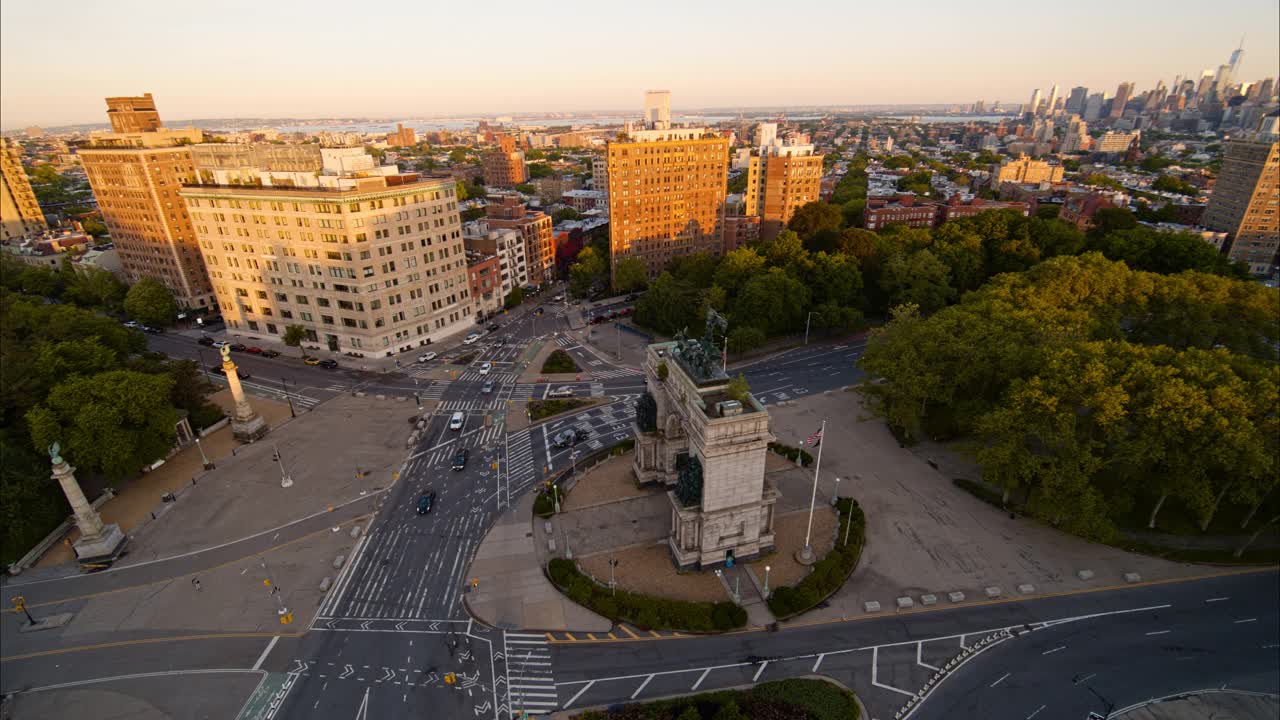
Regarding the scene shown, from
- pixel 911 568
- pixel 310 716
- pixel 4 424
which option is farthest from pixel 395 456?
pixel 911 568

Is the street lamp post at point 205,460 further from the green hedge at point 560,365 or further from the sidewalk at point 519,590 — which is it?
the green hedge at point 560,365

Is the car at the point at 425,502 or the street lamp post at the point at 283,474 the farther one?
the street lamp post at the point at 283,474

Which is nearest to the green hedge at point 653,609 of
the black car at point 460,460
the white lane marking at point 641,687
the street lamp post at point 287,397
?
the white lane marking at point 641,687

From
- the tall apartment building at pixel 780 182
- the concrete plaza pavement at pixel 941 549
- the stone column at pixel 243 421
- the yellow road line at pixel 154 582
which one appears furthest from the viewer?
the tall apartment building at pixel 780 182

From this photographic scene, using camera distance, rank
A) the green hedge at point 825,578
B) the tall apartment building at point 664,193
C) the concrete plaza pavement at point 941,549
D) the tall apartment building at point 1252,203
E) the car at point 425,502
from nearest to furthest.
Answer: the green hedge at point 825,578, the concrete plaza pavement at point 941,549, the car at point 425,502, the tall apartment building at point 664,193, the tall apartment building at point 1252,203

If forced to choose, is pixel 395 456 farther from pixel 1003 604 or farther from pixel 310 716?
pixel 1003 604

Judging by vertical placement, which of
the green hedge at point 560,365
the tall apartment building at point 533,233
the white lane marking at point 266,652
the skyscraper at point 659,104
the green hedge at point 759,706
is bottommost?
the green hedge at point 560,365

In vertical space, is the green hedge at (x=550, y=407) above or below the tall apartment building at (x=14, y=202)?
below

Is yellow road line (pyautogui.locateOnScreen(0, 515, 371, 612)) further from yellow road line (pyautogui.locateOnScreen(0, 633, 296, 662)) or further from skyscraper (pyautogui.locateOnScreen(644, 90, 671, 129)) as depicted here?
skyscraper (pyautogui.locateOnScreen(644, 90, 671, 129))
